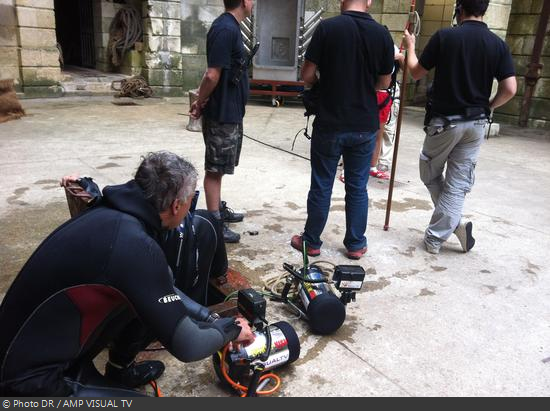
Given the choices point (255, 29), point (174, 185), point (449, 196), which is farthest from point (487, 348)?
point (255, 29)

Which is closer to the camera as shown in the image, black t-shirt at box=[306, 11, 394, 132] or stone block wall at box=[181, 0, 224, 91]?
black t-shirt at box=[306, 11, 394, 132]

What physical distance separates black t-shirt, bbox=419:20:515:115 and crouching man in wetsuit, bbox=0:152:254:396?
2.34 metres

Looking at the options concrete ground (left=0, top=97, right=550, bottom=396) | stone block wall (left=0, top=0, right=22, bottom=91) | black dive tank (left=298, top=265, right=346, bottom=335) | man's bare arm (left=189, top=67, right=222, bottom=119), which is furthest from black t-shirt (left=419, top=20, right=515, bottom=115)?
stone block wall (left=0, top=0, right=22, bottom=91)

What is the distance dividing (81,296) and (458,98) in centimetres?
279

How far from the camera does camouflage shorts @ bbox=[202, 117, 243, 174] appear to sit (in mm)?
3562

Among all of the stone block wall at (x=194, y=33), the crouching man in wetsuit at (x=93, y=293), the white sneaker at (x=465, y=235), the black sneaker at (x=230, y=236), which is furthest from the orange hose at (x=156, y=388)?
the stone block wall at (x=194, y=33)

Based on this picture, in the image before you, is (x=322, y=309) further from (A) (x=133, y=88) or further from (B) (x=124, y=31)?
(B) (x=124, y=31)

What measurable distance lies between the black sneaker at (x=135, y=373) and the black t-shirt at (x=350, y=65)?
188 centimetres

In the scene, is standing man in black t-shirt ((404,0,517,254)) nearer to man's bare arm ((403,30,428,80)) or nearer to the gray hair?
man's bare arm ((403,30,428,80))

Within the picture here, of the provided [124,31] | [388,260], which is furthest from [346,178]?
[124,31]

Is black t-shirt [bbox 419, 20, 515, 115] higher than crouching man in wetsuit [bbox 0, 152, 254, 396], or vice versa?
black t-shirt [bbox 419, 20, 515, 115]

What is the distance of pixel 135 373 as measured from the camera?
2117mm

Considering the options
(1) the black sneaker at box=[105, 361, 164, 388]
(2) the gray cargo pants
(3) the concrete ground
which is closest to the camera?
(1) the black sneaker at box=[105, 361, 164, 388]

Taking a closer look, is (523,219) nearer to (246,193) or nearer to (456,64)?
(456,64)
